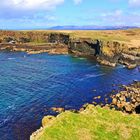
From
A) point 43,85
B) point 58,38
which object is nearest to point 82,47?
point 58,38

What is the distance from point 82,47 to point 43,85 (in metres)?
58.0

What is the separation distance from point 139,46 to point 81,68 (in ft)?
103

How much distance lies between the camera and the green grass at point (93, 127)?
3999cm

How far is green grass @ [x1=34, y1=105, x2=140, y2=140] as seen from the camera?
131 feet

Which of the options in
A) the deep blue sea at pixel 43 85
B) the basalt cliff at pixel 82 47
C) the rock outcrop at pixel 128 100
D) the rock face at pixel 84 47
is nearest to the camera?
the deep blue sea at pixel 43 85

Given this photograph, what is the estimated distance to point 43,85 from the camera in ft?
284

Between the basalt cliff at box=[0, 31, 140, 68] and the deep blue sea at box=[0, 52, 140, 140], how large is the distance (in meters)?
6.53

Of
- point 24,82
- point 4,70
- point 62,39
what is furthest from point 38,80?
point 62,39

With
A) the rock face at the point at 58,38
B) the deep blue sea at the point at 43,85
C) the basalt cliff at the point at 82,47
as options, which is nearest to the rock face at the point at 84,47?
the basalt cliff at the point at 82,47

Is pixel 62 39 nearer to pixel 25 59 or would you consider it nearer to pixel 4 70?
pixel 25 59

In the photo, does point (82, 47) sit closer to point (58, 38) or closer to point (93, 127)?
point (58, 38)

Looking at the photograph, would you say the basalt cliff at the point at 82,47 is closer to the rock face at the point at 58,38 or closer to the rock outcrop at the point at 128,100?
the rock face at the point at 58,38

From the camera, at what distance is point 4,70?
104938 mm

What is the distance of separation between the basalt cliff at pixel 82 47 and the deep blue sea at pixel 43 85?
6.53 meters
